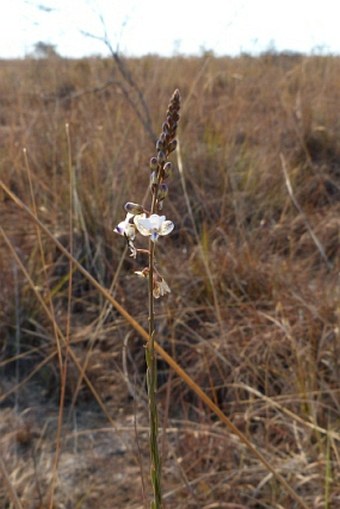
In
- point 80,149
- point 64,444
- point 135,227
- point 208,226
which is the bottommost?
point 64,444

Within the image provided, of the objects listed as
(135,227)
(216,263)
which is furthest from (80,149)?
(135,227)

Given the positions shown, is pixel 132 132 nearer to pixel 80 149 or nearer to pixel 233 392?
pixel 80 149

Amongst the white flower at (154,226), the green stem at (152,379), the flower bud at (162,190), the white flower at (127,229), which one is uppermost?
the flower bud at (162,190)

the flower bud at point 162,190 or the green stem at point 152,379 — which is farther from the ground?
the flower bud at point 162,190

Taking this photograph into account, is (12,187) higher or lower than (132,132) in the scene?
lower

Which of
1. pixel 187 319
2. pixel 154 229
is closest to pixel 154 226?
pixel 154 229

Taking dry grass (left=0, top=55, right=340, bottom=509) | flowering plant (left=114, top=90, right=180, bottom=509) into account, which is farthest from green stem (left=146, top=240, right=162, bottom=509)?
dry grass (left=0, top=55, right=340, bottom=509)

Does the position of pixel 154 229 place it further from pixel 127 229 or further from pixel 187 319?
pixel 187 319

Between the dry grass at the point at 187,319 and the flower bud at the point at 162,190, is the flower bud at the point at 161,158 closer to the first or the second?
the flower bud at the point at 162,190

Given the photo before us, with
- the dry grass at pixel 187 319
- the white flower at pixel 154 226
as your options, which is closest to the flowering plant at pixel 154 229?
the white flower at pixel 154 226
